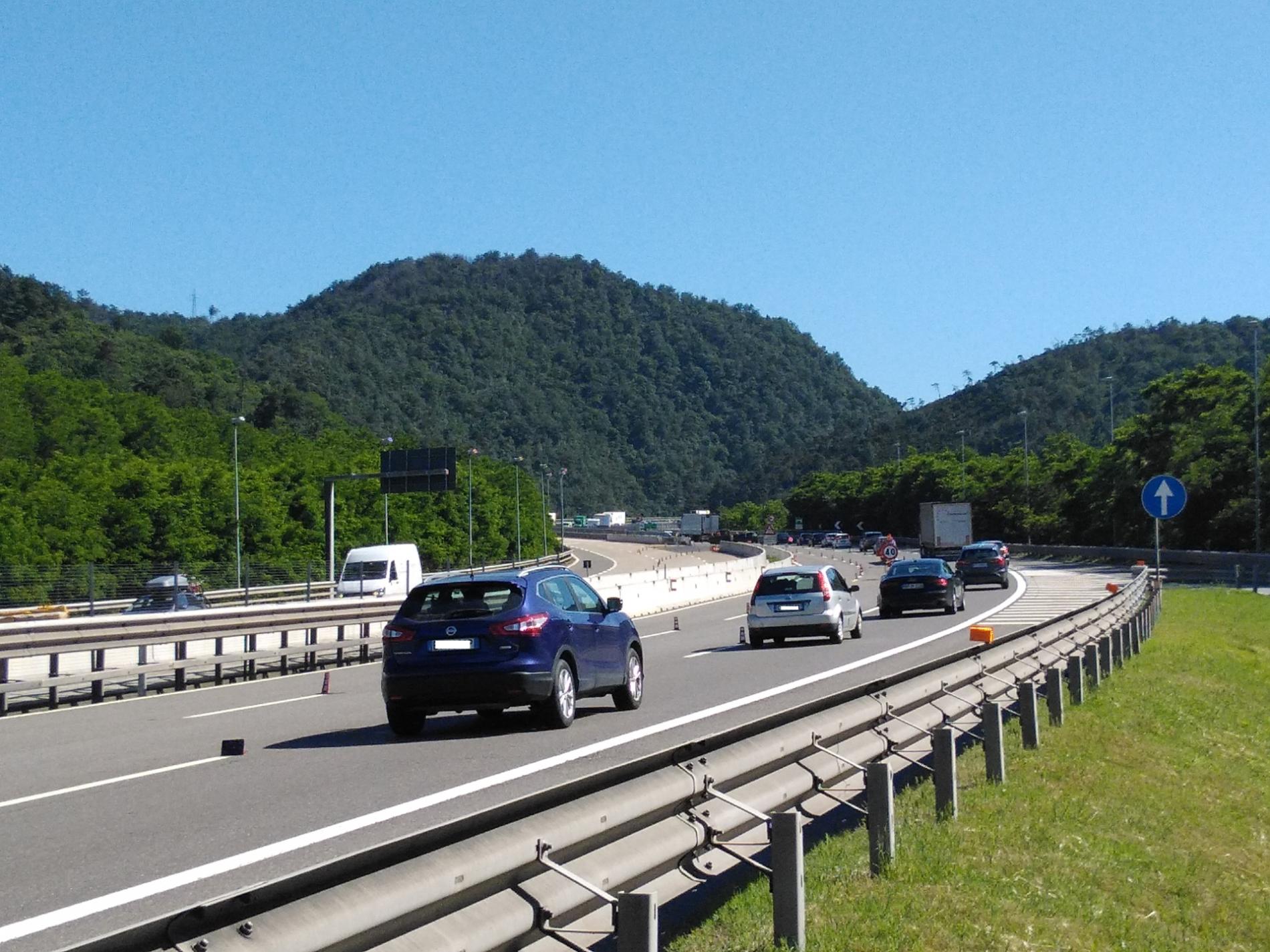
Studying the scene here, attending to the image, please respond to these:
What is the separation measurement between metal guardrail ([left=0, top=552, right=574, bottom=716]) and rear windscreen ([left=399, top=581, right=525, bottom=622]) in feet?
22.5

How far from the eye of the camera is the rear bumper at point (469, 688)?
1417 cm

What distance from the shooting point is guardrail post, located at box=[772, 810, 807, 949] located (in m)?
5.96

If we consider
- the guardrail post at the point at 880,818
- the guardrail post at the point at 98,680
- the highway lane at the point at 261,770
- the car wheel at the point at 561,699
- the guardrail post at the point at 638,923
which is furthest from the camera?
the guardrail post at the point at 98,680

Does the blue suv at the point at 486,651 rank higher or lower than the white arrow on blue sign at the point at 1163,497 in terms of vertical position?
lower

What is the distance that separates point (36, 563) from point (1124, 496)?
57.5 metres

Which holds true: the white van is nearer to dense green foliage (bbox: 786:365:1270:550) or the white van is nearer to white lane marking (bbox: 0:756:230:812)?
white lane marking (bbox: 0:756:230:812)

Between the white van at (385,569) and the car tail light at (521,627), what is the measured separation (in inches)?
1204

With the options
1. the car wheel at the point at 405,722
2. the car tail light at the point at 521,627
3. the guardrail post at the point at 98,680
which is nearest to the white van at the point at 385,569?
the guardrail post at the point at 98,680

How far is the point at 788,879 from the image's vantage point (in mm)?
5977

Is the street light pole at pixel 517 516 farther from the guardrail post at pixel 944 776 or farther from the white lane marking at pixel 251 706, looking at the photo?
the guardrail post at pixel 944 776

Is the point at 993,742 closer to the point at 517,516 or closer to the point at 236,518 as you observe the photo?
the point at 236,518

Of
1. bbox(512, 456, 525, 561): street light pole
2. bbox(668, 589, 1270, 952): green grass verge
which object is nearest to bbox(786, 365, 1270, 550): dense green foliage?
bbox(512, 456, 525, 561): street light pole

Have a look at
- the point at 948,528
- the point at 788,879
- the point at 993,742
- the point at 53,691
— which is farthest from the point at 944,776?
the point at 948,528

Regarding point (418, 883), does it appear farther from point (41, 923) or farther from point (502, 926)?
point (41, 923)
